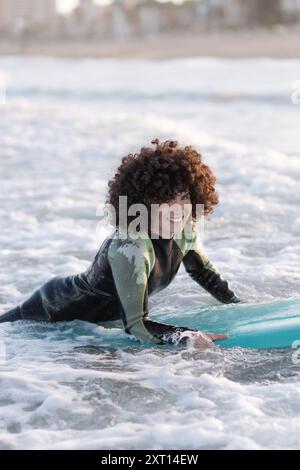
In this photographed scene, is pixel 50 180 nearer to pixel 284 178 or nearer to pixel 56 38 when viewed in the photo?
pixel 284 178

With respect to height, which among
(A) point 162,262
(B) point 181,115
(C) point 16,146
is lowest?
(A) point 162,262

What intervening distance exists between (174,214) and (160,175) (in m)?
0.20

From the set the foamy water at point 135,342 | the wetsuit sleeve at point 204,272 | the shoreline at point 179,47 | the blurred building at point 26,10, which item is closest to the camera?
the foamy water at point 135,342

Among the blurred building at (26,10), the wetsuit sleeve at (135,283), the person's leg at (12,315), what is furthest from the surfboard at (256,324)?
the blurred building at (26,10)

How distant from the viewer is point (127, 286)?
3.52 m

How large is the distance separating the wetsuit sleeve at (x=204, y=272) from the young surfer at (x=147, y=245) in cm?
7

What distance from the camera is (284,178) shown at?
8.02 m

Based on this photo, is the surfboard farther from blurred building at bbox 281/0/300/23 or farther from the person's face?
blurred building at bbox 281/0/300/23

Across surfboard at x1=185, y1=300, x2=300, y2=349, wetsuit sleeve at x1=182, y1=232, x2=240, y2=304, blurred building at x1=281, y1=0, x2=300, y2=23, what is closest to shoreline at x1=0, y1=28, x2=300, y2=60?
blurred building at x1=281, y1=0, x2=300, y2=23

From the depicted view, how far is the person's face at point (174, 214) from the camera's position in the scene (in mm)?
3537

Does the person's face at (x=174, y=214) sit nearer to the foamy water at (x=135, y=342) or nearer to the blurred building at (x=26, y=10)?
the foamy water at (x=135, y=342)

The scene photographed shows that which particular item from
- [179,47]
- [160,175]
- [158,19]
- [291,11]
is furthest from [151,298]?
[158,19]
